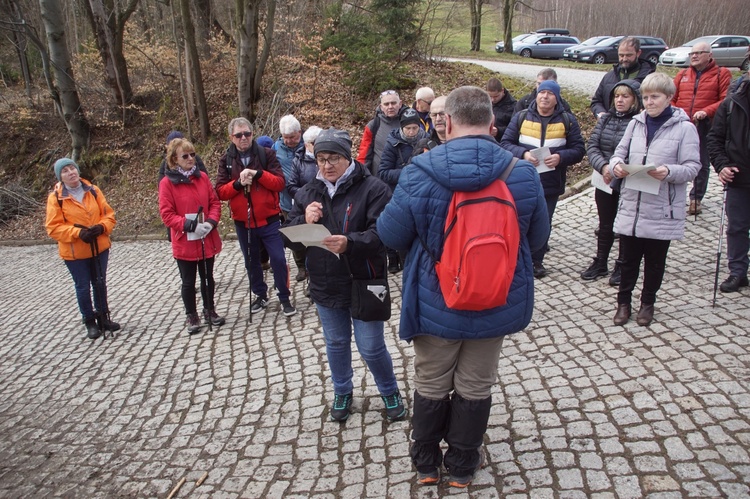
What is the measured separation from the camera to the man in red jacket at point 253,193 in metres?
5.65

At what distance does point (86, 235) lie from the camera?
5809mm

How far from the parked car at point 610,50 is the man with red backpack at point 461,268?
87.1ft

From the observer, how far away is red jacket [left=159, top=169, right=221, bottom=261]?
5484 millimetres

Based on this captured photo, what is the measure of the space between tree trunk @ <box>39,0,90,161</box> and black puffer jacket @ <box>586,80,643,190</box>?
43.2ft

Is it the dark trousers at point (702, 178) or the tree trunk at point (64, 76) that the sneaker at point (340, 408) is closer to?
the dark trousers at point (702, 178)

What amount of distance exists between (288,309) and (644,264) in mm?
3568

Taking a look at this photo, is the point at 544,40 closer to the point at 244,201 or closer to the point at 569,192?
the point at 569,192

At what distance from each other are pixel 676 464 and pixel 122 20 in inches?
652

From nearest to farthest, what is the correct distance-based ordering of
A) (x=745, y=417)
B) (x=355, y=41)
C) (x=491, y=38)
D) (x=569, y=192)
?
(x=745, y=417) < (x=569, y=192) < (x=355, y=41) < (x=491, y=38)

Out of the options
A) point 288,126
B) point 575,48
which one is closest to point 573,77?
point 575,48

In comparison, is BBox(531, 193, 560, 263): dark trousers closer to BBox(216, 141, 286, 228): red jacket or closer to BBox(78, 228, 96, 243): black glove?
BBox(216, 141, 286, 228): red jacket

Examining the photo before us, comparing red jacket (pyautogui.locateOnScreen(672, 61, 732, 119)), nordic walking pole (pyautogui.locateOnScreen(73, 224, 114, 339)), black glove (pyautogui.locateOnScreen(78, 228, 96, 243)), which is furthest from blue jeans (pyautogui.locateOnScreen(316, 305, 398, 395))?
red jacket (pyautogui.locateOnScreen(672, 61, 732, 119))

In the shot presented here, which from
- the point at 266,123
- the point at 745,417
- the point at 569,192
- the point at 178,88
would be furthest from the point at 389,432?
the point at 178,88

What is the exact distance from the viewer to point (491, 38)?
1533 inches
